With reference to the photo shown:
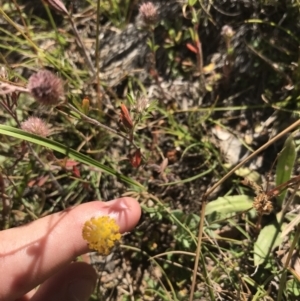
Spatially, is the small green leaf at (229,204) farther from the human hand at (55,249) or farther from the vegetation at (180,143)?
the human hand at (55,249)

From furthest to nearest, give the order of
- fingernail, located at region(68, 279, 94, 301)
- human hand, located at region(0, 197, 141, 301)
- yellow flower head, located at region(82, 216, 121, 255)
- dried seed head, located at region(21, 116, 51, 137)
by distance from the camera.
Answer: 1. fingernail, located at region(68, 279, 94, 301)
2. human hand, located at region(0, 197, 141, 301)
3. dried seed head, located at region(21, 116, 51, 137)
4. yellow flower head, located at region(82, 216, 121, 255)

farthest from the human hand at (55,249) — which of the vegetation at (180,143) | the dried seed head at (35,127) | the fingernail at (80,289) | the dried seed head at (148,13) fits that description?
the dried seed head at (148,13)

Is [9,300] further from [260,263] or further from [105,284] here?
[260,263]

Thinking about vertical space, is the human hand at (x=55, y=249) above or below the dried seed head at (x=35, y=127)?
below

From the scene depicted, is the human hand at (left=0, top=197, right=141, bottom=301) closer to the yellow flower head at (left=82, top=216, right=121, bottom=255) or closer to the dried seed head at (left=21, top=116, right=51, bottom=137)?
the yellow flower head at (left=82, top=216, right=121, bottom=255)

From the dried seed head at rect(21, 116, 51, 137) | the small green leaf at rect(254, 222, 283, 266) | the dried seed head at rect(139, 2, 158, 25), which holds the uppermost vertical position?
the dried seed head at rect(139, 2, 158, 25)

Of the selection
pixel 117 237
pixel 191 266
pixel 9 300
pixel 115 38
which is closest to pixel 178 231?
pixel 191 266

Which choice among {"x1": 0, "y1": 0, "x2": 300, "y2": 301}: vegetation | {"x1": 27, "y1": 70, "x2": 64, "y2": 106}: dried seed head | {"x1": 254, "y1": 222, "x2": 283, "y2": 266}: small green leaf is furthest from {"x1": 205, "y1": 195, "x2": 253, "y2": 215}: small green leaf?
{"x1": 27, "y1": 70, "x2": 64, "y2": 106}: dried seed head
